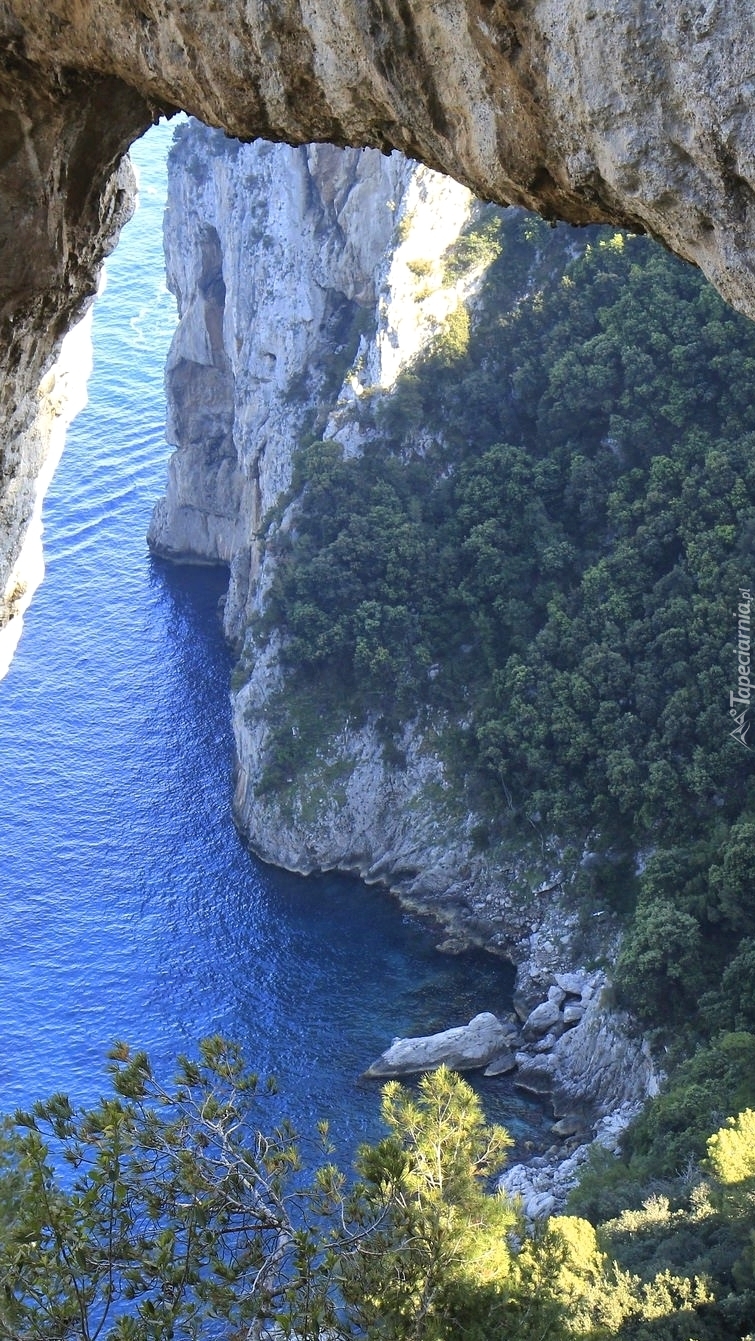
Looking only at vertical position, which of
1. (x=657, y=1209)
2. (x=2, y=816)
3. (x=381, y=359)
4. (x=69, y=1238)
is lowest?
(x=2, y=816)

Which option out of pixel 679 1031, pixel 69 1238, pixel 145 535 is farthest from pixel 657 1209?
pixel 145 535

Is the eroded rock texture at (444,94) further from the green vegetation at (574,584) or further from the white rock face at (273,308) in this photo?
the white rock face at (273,308)

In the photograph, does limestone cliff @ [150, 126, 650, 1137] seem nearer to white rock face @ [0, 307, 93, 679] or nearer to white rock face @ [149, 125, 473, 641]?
white rock face @ [149, 125, 473, 641]

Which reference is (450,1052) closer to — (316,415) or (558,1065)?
(558,1065)

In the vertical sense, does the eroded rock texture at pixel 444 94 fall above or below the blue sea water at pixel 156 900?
above

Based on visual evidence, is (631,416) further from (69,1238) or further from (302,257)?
(69,1238)

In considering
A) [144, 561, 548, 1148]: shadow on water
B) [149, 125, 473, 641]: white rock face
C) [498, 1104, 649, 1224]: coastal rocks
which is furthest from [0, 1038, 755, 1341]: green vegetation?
[149, 125, 473, 641]: white rock face

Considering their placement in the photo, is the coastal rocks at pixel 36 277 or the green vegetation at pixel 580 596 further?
the green vegetation at pixel 580 596

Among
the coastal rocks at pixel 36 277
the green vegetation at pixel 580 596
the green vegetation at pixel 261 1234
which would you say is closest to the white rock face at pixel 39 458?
the coastal rocks at pixel 36 277
